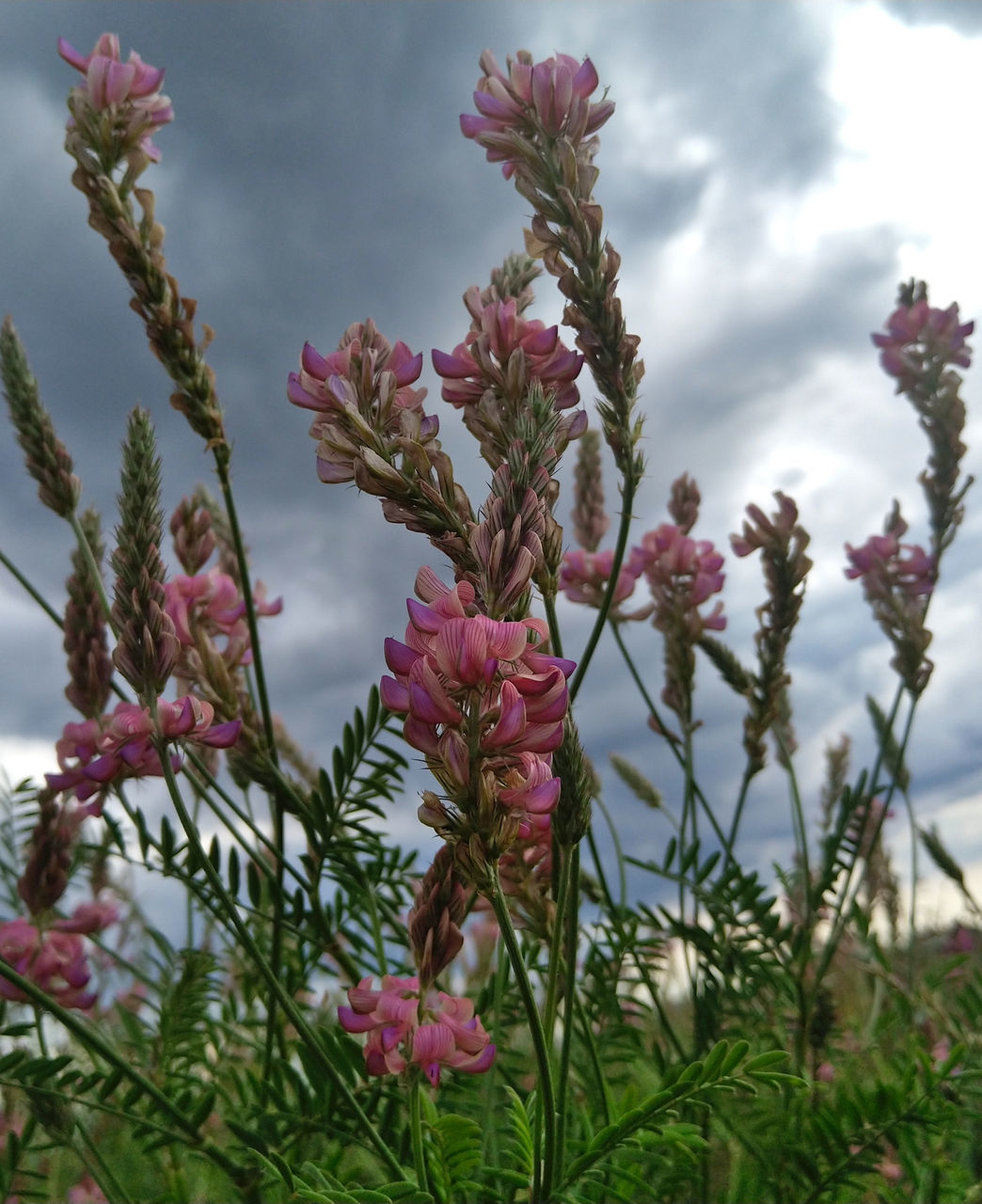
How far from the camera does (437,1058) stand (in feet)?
3.67

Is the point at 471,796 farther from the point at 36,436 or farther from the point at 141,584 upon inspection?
the point at 36,436

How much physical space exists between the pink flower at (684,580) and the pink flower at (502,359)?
1145 millimetres

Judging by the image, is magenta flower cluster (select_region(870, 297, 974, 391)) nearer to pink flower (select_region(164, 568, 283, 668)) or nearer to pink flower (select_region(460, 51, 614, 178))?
pink flower (select_region(460, 51, 614, 178))

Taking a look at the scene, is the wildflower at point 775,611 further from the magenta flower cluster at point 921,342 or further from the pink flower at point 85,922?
the pink flower at point 85,922

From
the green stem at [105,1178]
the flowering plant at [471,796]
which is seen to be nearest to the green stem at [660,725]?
the flowering plant at [471,796]

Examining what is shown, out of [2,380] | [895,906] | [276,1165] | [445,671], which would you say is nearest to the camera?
[445,671]

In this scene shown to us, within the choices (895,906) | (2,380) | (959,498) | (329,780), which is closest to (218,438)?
(2,380)

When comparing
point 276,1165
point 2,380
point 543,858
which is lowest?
point 276,1165

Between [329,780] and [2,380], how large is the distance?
0.95 m

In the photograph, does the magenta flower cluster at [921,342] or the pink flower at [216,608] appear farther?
the magenta flower cluster at [921,342]

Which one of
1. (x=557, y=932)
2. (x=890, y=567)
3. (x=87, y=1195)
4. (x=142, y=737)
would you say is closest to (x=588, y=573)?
(x=890, y=567)

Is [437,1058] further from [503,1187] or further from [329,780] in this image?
[329,780]

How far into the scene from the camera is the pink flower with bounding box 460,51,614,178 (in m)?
1.32

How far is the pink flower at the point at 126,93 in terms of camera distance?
168cm
